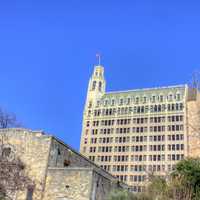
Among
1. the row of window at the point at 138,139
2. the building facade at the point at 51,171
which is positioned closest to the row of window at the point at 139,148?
the row of window at the point at 138,139

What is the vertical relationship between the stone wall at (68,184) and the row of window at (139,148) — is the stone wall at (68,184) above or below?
below

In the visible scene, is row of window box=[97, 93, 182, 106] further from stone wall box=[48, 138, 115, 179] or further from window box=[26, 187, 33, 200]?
window box=[26, 187, 33, 200]

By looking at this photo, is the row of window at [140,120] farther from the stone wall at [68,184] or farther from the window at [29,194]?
the window at [29,194]

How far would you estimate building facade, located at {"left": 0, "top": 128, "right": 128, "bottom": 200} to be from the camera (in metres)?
38.2

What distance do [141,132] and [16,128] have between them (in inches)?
3500

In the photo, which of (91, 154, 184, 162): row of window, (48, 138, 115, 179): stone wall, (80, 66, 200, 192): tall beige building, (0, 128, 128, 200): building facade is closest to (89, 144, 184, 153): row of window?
(80, 66, 200, 192): tall beige building

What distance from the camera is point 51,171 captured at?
130ft

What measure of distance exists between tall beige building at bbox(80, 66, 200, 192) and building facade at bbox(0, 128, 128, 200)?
77.1m

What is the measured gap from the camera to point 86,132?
134875mm

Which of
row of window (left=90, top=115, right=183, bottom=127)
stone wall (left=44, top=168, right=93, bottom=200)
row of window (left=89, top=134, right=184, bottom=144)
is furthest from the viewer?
row of window (left=90, top=115, right=183, bottom=127)

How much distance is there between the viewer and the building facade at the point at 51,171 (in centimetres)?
3819

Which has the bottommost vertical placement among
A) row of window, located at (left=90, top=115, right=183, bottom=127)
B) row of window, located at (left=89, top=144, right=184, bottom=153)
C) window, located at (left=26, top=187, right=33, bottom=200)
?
window, located at (left=26, top=187, right=33, bottom=200)

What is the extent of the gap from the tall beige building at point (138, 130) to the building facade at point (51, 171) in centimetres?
7713

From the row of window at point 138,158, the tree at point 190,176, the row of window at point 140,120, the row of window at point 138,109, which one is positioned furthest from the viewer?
the row of window at point 138,109
